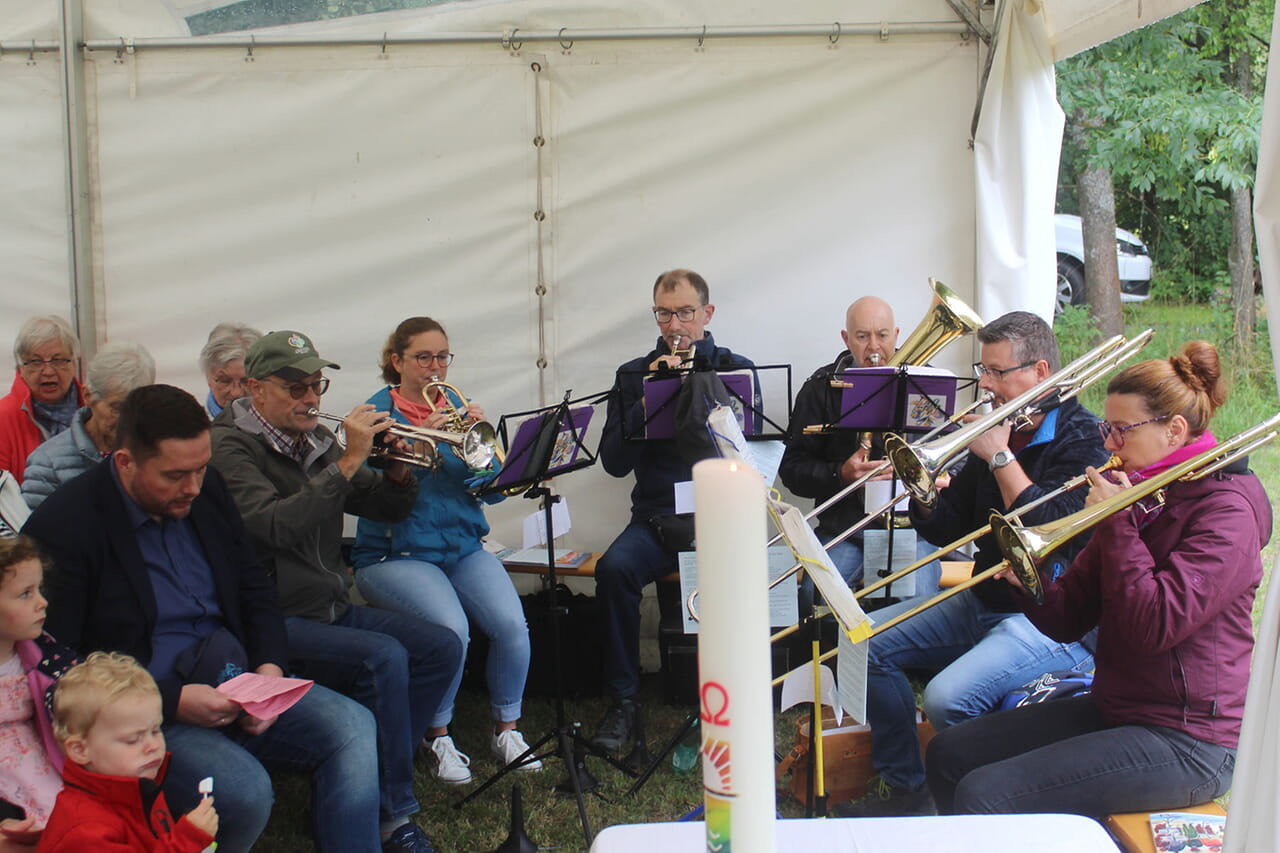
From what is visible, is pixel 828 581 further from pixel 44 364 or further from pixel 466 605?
pixel 44 364

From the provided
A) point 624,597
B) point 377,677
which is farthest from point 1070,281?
point 377,677

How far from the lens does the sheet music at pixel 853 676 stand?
5.17 ft

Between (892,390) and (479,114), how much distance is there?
217 centimetres

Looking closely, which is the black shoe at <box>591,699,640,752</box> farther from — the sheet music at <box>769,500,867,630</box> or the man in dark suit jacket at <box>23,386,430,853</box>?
the sheet music at <box>769,500,867,630</box>

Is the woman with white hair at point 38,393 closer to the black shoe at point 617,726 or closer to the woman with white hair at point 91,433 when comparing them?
the woman with white hair at point 91,433

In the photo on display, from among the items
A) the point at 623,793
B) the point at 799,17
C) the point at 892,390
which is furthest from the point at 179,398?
the point at 799,17

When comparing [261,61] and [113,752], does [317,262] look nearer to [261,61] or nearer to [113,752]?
[261,61]

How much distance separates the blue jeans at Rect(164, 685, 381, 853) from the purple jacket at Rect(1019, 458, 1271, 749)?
189 cm

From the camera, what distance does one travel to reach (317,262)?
4609 mm

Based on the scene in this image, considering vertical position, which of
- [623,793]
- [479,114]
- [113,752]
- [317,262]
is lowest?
[623,793]

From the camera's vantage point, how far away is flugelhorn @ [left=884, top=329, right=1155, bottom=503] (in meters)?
2.46

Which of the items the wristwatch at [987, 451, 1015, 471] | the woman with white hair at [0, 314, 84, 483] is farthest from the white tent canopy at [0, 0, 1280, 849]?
the wristwatch at [987, 451, 1015, 471]

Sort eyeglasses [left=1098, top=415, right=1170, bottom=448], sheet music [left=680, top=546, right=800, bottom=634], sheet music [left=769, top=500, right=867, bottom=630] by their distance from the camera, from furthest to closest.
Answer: sheet music [left=680, top=546, right=800, bottom=634]
eyeglasses [left=1098, top=415, right=1170, bottom=448]
sheet music [left=769, top=500, right=867, bottom=630]

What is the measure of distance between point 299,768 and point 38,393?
82.4 inches
